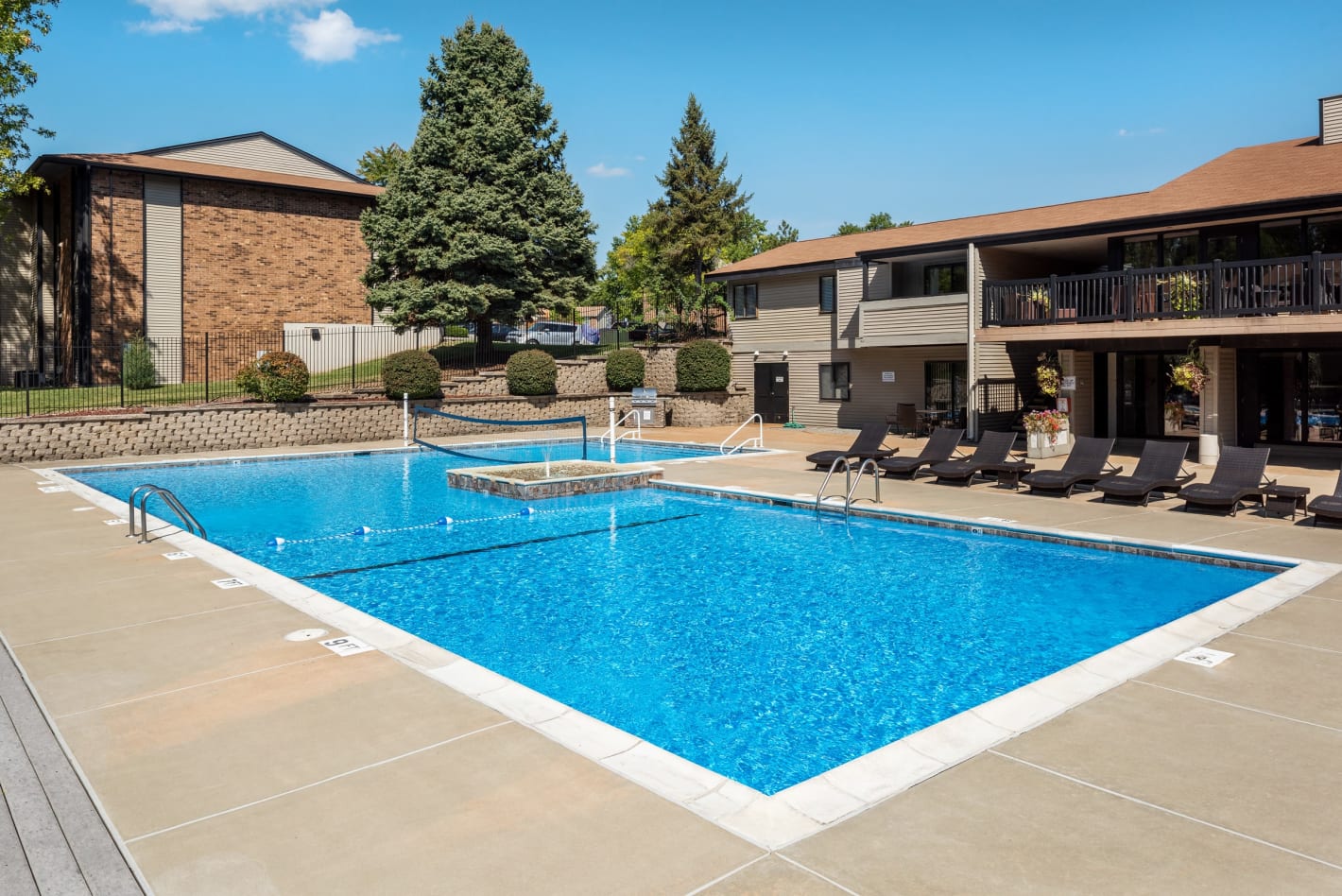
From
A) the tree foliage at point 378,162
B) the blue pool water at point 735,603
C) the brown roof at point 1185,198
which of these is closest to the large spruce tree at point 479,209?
the brown roof at point 1185,198

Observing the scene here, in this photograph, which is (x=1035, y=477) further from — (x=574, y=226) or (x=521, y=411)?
(x=574, y=226)

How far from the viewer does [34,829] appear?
13.6ft

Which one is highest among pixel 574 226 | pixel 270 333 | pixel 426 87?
pixel 426 87

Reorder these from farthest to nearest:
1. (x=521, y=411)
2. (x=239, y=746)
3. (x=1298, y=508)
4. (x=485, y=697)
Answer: (x=521, y=411)
(x=1298, y=508)
(x=485, y=697)
(x=239, y=746)

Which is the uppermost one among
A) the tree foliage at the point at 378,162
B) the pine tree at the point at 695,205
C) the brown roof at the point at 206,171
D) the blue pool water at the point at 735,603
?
the tree foliage at the point at 378,162

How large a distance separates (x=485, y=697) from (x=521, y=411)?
24941mm

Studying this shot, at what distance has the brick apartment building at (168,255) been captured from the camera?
104ft

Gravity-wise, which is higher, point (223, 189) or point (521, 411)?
point (223, 189)

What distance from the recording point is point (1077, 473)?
15586 millimetres

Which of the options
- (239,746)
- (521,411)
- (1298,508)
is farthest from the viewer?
(521,411)

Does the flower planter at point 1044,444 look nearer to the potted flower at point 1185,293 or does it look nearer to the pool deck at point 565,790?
the potted flower at point 1185,293

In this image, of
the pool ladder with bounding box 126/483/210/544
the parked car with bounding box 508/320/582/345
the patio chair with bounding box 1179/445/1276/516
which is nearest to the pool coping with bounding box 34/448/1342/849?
the pool ladder with bounding box 126/483/210/544

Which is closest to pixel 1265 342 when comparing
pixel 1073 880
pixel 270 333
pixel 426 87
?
pixel 1073 880

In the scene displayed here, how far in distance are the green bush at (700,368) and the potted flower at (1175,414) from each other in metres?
14.6
